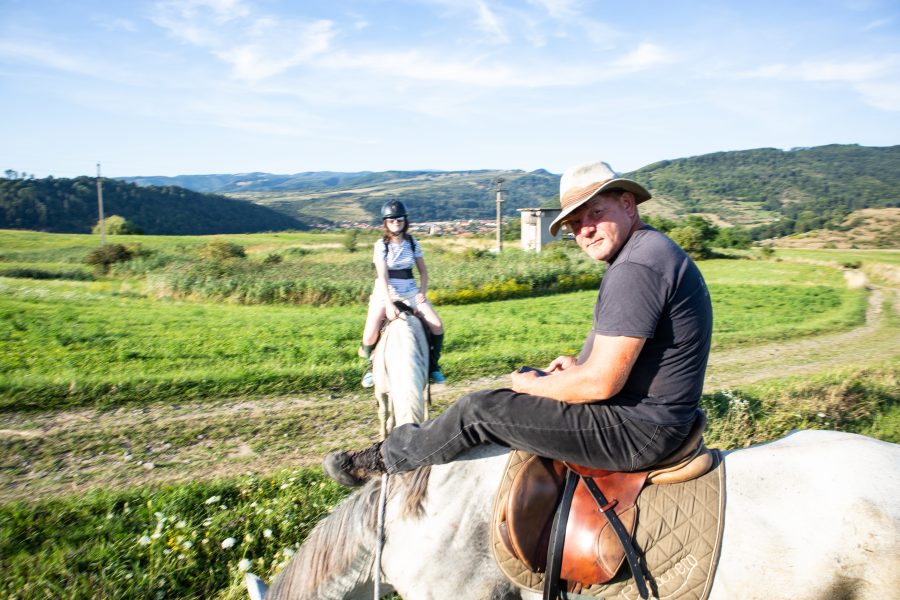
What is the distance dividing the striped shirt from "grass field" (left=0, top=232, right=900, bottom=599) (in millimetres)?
2119

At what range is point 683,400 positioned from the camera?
236cm

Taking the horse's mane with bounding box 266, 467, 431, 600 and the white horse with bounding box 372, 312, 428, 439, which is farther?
the white horse with bounding box 372, 312, 428, 439

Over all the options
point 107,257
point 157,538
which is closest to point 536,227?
point 107,257

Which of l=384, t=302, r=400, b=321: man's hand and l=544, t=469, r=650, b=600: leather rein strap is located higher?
l=384, t=302, r=400, b=321: man's hand

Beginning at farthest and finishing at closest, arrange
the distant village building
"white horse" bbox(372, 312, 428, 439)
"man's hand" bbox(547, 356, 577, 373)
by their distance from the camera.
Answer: the distant village building → "white horse" bbox(372, 312, 428, 439) → "man's hand" bbox(547, 356, 577, 373)

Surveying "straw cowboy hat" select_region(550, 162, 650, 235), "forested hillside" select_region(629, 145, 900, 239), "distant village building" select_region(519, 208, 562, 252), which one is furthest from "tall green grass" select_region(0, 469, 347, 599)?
"forested hillside" select_region(629, 145, 900, 239)

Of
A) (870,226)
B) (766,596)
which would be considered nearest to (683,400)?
(766,596)

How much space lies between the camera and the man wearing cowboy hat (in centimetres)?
224

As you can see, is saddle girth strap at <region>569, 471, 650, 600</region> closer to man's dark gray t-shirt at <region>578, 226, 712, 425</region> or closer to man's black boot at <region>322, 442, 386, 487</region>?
man's dark gray t-shirt at <region>578, 226, 712, 425</region>

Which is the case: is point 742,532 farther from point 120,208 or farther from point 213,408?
point 120,208

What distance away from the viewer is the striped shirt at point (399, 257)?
22.7ft

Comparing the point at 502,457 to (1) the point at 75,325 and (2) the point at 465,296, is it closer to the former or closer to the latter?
(1) the point at 75,325

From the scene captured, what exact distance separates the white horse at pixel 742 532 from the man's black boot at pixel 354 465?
0.11 meters

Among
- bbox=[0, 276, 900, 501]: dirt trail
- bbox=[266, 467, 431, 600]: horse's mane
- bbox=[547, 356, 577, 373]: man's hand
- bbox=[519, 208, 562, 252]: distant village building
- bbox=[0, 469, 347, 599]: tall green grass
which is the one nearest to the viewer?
bbox=[266, 467, 431, 600]: horse's mane
